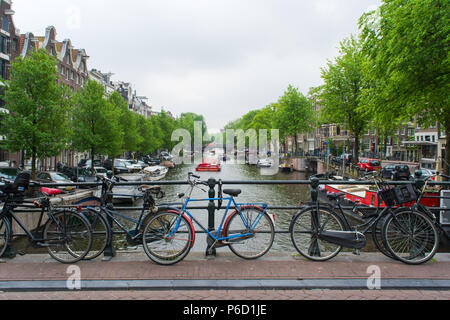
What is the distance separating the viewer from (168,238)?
5.11 meters

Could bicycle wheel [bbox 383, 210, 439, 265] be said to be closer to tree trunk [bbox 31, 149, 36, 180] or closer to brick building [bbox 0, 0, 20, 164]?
tree trunk [bbox 31, 149, 36, 180]

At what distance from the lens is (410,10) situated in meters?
13.1

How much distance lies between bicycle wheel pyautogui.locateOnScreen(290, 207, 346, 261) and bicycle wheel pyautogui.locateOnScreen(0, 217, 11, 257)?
414cm

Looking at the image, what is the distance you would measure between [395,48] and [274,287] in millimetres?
12133

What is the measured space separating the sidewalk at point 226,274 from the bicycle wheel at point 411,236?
173mm

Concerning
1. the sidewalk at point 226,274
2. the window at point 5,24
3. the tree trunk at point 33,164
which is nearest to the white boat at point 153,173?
the tree trunk at point 33,164

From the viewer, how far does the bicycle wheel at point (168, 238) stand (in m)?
5.07

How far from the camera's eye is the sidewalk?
4.36 meters

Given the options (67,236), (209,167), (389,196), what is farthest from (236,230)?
(209,167)

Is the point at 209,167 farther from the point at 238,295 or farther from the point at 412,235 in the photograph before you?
the point at 238,295

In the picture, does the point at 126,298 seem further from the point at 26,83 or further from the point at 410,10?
the point at 26,83

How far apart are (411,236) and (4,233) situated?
5934mm

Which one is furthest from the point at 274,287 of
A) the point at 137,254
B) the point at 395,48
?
the point at 395,48

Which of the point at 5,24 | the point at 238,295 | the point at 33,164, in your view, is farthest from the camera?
the point at 5,24
